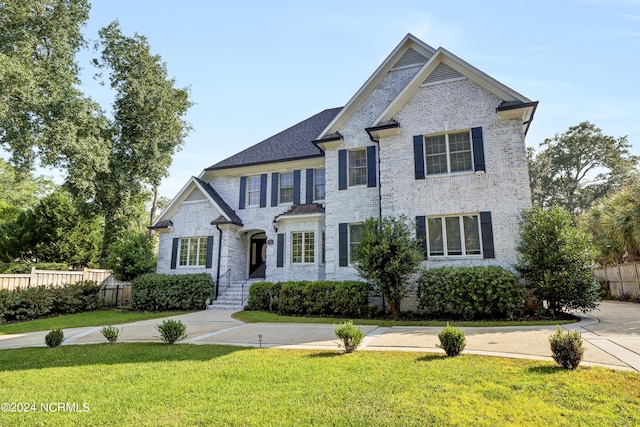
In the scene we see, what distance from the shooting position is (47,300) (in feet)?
52.0

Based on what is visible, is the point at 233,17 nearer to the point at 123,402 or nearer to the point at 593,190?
the point at 123,402

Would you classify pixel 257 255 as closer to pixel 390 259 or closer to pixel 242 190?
pixel 242 190

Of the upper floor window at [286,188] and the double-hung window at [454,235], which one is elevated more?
the upper floor window at [286,188]

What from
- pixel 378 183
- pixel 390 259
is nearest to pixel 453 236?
pixel 390 259

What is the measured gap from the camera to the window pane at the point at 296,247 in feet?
55.9

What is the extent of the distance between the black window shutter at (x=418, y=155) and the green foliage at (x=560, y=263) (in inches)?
168

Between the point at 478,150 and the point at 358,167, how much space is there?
4986 millimetres

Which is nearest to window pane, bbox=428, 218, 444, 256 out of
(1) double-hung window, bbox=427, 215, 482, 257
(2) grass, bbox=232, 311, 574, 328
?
(1) double-hung window, bbox=427, 215, 482, 257

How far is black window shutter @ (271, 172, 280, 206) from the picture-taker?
18828 mm

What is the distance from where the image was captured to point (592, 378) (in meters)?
4.96

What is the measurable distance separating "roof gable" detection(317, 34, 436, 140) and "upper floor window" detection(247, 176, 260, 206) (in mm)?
5293

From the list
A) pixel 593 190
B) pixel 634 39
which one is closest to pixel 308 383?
pixel 634 39

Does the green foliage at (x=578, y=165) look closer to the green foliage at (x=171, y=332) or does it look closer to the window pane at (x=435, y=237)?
the window pane at (x=435, y=237)

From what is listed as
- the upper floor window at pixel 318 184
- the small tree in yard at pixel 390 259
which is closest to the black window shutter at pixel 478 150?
the small tree in yard at pixel 390 259
